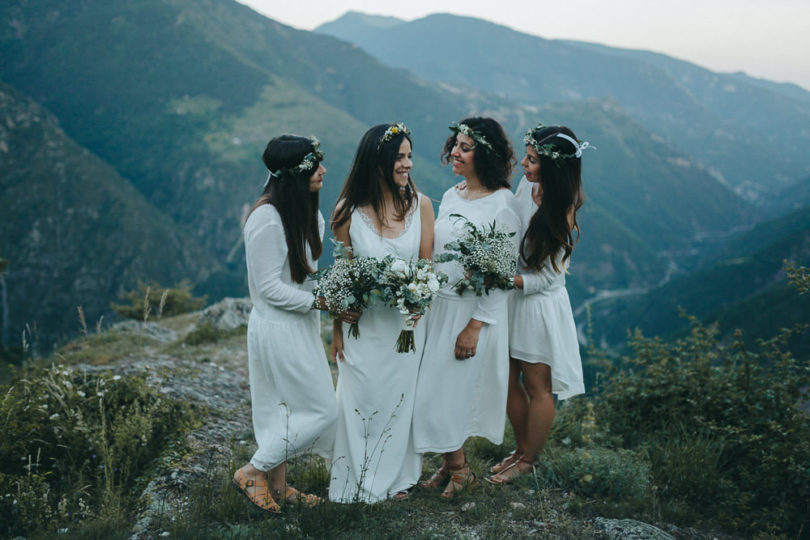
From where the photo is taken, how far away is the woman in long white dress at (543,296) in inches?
151

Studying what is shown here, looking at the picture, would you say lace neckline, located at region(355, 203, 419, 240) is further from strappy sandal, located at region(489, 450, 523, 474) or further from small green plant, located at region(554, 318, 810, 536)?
small green plant, located at region(554, 318, 810, 536)

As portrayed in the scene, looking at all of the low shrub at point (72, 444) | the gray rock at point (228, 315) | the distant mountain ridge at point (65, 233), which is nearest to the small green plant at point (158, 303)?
the gray rock at point (228, 315)

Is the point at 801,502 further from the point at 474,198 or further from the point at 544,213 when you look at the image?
the point at 474,198

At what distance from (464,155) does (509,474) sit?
8.27 feet

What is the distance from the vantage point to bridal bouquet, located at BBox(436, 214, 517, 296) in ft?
11.6

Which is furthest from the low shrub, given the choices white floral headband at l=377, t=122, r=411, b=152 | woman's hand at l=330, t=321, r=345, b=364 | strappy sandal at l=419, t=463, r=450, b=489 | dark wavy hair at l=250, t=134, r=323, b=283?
white floral headband at l=377, t=122, r=411, b=152

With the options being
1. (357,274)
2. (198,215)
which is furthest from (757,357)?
(198,215)

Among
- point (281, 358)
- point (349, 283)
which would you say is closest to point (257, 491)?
point (281, 358)

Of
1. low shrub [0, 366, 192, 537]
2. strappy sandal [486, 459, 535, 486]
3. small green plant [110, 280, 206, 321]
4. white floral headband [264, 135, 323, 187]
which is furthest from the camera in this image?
small green plant [110, 280, 206, 321]

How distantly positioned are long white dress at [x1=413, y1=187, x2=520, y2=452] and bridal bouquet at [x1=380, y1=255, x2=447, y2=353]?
0.41 m

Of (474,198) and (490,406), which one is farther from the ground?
(474,198)

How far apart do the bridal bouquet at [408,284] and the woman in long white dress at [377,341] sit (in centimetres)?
26

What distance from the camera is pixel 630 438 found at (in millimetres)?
5180

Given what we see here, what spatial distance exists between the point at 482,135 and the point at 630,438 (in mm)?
3292
